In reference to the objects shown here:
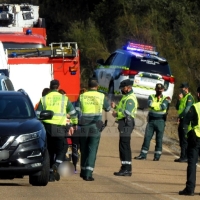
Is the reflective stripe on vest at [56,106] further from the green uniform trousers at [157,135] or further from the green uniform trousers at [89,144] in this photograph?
the green uniform trousers at [157,135]

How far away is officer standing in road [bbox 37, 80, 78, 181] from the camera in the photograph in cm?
1557

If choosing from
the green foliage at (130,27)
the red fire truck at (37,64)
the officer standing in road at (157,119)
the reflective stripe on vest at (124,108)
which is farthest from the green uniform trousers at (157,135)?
the green foliage at (130,27)

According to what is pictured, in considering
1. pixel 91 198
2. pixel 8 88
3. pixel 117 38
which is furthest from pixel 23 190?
pixel 117 38

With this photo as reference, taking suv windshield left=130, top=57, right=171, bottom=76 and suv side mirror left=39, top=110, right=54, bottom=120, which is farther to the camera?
suv windshield left=130, top=57, right=171, bottom=76

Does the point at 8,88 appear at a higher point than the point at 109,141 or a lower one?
higher

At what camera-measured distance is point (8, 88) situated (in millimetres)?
16953

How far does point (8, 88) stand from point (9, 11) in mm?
10717

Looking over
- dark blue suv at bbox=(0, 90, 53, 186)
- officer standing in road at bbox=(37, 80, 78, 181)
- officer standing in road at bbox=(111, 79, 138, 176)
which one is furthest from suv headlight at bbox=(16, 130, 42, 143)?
officer standing in road at bbox=(111, 79, 138, 176)

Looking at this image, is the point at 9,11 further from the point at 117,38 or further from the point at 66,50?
the point at 117,38

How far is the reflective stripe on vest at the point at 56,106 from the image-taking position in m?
15.6

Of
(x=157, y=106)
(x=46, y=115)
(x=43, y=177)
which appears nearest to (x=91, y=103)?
(x=46, y=115)

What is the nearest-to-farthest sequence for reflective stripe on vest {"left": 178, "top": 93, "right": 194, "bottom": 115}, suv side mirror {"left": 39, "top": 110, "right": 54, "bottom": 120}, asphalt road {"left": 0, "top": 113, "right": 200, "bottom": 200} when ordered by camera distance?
asphalt road {"left": 0, "top": 113, "right": 200, "bottom": 200} → suv side mirror {"left": 39, "top": 110, "right": 54, "bottom": 120} → reflective stripe on vest {"left": 178, "top": 93, "right": 194, "bottom": 115}

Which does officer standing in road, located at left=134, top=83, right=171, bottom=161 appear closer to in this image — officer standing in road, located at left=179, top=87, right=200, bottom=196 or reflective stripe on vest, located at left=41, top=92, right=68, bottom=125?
reflective stripe on vest, located at left=41, top=92, right=68, bottom=125

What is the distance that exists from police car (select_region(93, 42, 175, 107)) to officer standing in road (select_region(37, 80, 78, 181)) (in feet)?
37.8
